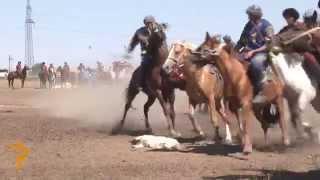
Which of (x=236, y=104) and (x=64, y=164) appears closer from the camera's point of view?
(x=64, y=164)

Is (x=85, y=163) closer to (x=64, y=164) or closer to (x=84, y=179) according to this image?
(x=64, y=164)

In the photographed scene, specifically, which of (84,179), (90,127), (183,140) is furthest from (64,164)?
(90,127)

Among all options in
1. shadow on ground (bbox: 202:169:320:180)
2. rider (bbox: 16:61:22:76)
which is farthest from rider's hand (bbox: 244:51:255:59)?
rider (bbox: 16:61:22:76)

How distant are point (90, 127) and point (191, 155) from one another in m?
6.90

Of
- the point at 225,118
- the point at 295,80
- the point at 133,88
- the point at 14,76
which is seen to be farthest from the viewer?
the point at 14,76

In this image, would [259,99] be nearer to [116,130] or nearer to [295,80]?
[295,80]

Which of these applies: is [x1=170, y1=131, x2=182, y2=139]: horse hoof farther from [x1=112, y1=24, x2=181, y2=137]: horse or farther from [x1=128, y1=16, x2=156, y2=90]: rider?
[x1=128, y1=16, x2=156, y2=90]: rider

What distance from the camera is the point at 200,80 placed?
48.6ft

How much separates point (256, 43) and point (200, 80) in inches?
78.1

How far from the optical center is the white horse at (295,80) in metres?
12.9

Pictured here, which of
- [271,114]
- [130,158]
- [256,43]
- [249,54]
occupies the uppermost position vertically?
[256,43]

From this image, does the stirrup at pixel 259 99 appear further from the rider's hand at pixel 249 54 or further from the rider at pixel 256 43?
the rider's hand at pixel 249 54

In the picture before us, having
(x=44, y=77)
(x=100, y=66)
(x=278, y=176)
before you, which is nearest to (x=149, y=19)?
(x=278, y=176)

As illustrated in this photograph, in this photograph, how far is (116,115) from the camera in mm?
21906
